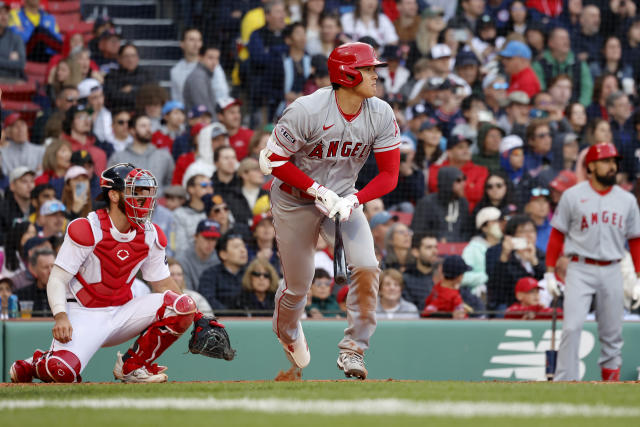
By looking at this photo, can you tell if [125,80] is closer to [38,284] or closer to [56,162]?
[56,162]

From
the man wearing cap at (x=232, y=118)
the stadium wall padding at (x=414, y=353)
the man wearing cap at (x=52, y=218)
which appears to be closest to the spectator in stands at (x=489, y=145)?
the man wearing cap at (x=232, y=118)

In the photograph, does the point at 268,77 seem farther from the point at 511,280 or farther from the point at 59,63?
the point at 511,280

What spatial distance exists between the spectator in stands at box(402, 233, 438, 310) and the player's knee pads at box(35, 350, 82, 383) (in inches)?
147

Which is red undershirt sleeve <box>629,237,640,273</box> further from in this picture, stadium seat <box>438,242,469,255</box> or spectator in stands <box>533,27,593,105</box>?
spectator in stands <box>533,27,593,105</box>

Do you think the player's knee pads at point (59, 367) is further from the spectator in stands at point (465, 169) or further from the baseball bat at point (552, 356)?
the spectator in stands at point (465, 169)

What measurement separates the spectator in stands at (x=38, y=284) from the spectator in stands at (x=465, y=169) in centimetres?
391

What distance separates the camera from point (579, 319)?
326 inches

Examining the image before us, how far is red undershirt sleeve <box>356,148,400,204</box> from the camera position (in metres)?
6.24

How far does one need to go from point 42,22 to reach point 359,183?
170 inches

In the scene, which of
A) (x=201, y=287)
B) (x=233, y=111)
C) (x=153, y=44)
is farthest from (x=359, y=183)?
(x=153, y=44)

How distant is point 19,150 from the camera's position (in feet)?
34.9

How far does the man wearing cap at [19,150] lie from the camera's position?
10.6 metres

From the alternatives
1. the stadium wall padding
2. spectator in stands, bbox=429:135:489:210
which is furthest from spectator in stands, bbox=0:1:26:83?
spectator in stands, bbox=429:135:489:210

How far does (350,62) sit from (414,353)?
358 cm
